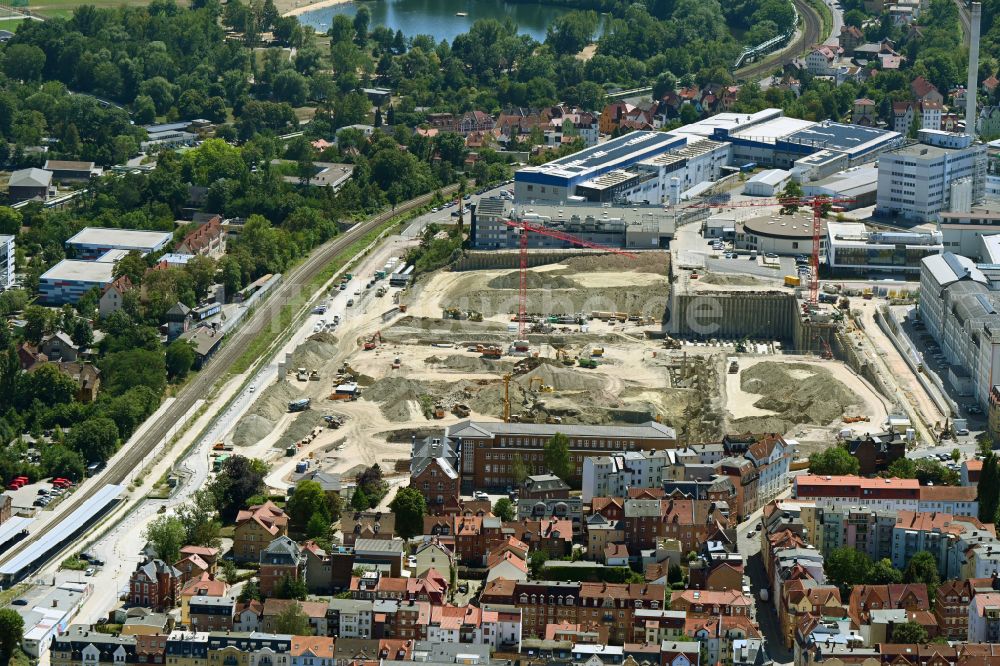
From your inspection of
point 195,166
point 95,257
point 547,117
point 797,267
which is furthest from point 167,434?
point 547,117

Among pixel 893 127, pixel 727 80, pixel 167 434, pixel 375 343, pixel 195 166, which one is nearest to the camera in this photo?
pixel 167 434

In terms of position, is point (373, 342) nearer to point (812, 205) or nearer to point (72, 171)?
point (812, 205)

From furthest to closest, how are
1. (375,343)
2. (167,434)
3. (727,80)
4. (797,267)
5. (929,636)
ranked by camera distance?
(727,80), (797,267), (375,343), (167,434), (929,636)

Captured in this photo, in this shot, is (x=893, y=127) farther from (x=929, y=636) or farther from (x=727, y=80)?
(x=929, y=636)

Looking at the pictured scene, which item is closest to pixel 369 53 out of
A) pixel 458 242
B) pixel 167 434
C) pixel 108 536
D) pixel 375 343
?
pixel 458 242

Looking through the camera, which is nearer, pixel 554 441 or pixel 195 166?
pixel 554 441

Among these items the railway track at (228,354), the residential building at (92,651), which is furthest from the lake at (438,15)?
the residential building at (92,651)

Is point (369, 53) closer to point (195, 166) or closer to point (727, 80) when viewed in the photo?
point (727, 80)

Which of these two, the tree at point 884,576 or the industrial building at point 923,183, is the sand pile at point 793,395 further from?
the industrial building at point 923,183
